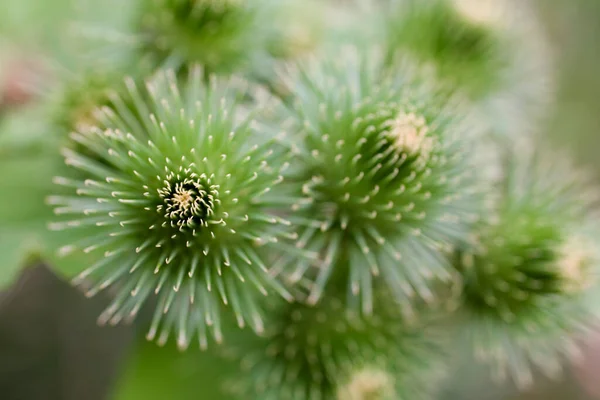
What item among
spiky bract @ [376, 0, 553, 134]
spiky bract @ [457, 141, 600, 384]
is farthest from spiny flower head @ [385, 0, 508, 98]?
spiky bract @ [457, 141, 600, 384]

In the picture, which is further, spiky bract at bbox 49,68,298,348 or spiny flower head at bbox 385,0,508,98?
spiny flower head at bbox 385,0,508,98

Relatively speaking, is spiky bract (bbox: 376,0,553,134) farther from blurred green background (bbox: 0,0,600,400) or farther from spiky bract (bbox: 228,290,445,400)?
blurred green background (bbox: 0,0,600,400)

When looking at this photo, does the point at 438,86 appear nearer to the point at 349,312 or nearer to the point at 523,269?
the point at 523,269

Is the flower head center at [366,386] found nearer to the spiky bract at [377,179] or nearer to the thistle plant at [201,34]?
the spiky bract at [377,179]

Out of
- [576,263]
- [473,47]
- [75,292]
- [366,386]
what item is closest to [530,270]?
[576,263]

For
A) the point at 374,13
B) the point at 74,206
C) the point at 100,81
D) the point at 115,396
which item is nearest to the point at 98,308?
the point at 115,396

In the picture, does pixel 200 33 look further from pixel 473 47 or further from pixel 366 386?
pixel 366 386

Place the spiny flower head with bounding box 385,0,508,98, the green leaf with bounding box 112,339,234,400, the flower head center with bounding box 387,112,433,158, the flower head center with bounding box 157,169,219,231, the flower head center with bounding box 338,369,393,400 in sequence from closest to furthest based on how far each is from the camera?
the flower head center with bounding box 157,169,219,231, the flower head center with bounding box 387,112,433,158, the flower head center with bounding box 338,369,393,400, the green leaf with bounding box 112,339,234,400, the spiny flower head with bounding box 385,0,508,98
